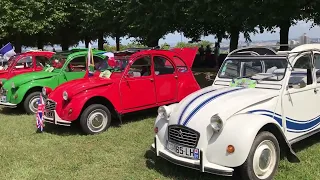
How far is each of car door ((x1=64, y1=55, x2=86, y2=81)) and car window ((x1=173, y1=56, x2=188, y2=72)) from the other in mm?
2708

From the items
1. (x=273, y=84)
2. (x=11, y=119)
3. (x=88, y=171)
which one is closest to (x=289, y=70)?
(x=273, y=84)

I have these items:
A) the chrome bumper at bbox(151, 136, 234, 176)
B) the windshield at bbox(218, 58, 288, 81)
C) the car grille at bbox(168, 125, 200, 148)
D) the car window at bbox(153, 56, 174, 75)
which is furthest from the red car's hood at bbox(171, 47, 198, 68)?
the chrome bumper at bbox(151, 136, 234, 176)

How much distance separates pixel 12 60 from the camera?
471 inches

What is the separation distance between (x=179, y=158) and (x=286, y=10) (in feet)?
20.4

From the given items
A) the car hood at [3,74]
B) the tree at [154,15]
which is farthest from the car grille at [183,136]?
the car hood at [3,74]

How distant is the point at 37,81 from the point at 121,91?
10.3ft

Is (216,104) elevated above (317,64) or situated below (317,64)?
below

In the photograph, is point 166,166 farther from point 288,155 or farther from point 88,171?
point 288,155

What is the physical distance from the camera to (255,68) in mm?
5902

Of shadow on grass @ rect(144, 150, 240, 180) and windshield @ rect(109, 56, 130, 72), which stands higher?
windshield @ rect(109, 56, 130, 72)

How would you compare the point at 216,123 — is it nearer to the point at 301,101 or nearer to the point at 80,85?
the point at 301,101

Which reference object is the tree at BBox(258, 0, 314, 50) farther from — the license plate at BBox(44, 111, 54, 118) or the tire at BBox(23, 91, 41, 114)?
the tire at BBox(23, 91, 41, 114)

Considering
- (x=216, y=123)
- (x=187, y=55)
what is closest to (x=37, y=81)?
(x=187, y=55)

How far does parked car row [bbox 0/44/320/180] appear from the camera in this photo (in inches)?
177
